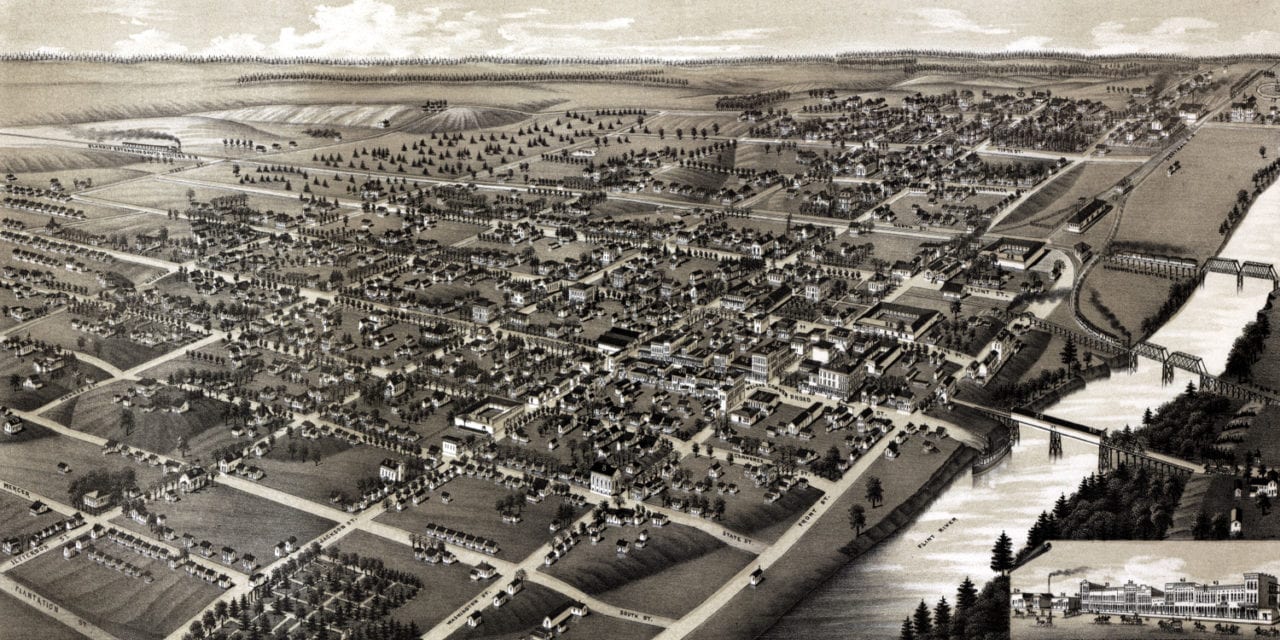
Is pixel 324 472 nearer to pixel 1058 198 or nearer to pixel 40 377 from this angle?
pixel 40 377

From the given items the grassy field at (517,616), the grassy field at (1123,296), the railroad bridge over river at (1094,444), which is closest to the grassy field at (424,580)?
the grassy field at (517,616)

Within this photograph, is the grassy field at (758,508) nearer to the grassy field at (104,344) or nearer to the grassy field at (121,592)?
the grassy field at (121,592)

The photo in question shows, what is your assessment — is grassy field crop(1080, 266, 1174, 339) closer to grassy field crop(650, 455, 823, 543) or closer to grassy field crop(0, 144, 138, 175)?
grassy field crop(650, 455, 823, 543)

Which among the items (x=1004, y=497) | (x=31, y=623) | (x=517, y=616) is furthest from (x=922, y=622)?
(x=31, y=623)

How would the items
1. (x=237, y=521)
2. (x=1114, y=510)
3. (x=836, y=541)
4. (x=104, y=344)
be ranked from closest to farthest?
1. (x=1114, y=510)
2. (x=836, y=541)
3. (x=237, y=521)
4. (x=104, y=344)

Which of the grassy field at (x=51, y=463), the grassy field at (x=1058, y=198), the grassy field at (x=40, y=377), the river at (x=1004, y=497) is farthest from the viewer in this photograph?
the grassy field at (x=1058, y=198)
